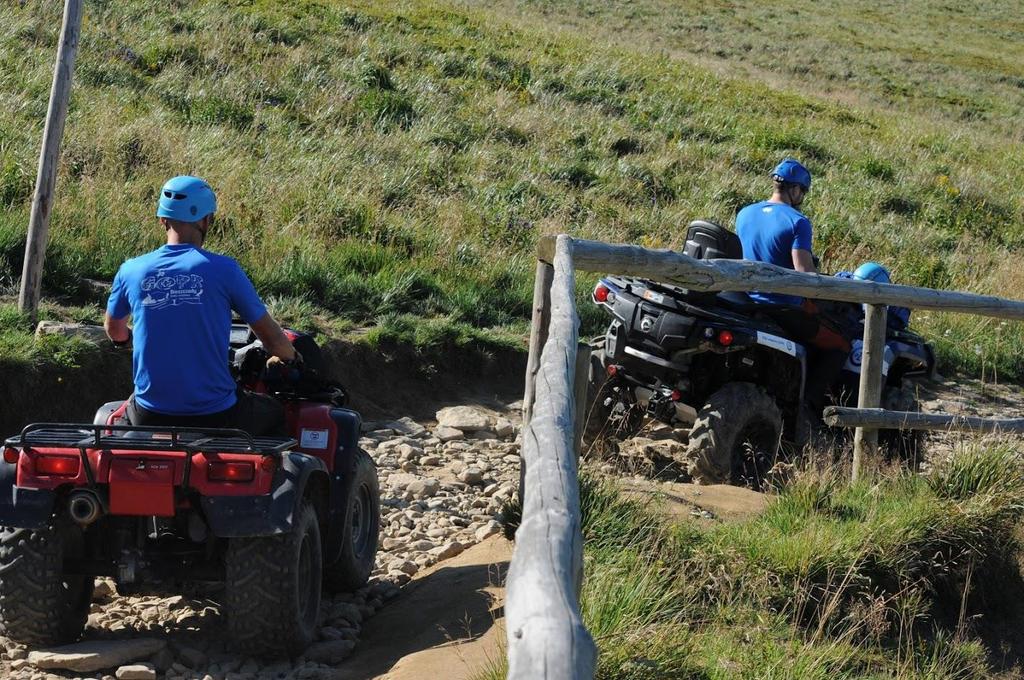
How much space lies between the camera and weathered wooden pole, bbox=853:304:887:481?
727cm

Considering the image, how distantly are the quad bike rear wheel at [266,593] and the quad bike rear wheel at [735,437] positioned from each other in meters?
3.45

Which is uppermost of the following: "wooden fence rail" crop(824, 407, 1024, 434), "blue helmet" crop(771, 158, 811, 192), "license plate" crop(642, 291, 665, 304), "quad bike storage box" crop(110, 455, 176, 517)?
"blue helmet" crop(771, 158, 811, 192)

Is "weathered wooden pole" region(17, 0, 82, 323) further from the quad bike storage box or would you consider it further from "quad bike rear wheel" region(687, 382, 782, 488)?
"quad bike rear wheel" region(687, 382, 782, 488)

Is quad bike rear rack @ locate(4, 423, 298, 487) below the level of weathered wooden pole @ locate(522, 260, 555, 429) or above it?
below

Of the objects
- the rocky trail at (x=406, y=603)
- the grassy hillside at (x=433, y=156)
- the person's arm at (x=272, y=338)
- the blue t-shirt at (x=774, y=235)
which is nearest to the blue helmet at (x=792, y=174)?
the blue t-shirt at (x=774, y=235)

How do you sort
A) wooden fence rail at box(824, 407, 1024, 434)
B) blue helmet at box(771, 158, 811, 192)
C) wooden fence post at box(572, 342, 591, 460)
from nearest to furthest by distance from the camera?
wooden fence post at box(572, 342, 591, 460)
wooden fence rail at box(824, 407, 1024, 434)
blue helmet at box(771, 158, 811, 192)

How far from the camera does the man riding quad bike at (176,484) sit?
454 cm

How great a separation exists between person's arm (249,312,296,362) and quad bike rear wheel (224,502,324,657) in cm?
77

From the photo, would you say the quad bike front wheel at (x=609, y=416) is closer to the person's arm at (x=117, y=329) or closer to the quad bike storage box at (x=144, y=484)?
the person's arm at (x=117, y=329)

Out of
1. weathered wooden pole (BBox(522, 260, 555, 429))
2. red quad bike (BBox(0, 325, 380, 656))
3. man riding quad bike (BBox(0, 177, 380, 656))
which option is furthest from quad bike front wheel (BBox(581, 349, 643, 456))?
red quad bike (BBox(0, 325, 380, 656))

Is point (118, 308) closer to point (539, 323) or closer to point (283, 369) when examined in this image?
point (283, 369)

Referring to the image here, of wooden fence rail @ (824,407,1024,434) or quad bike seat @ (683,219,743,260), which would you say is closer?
wooden fence rail @ (824,407,1024,434)

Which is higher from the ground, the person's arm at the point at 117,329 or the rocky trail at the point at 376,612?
the person's arm at the point at 117,329

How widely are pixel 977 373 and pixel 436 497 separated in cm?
716
